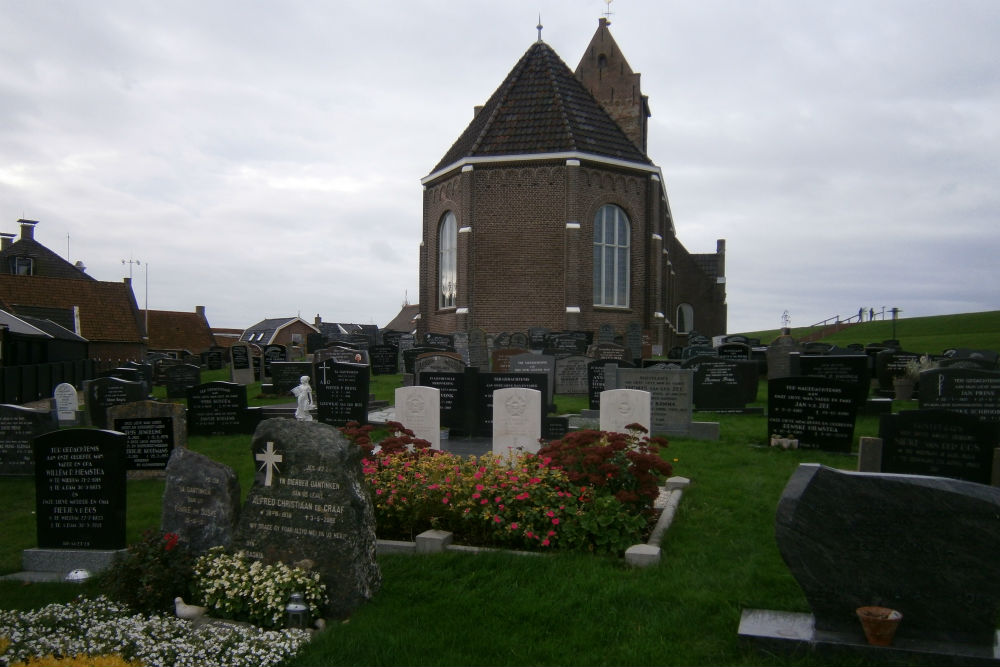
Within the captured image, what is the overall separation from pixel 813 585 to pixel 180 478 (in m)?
4.93

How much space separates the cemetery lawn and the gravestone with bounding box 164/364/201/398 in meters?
13.1

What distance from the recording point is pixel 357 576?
5695 mm

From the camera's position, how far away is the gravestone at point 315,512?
571cm

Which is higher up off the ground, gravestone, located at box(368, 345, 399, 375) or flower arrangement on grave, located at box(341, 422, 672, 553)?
gravestone, located at box(368, 345, 399, 375)

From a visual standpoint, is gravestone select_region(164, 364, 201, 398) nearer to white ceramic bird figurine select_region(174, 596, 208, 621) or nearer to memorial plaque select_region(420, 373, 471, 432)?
memorial plaque select_region(420, 373, 471, 432)

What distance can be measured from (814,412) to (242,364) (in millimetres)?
18560

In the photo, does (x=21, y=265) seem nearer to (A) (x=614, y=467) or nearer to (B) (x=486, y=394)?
(B) (x=486, y=394)

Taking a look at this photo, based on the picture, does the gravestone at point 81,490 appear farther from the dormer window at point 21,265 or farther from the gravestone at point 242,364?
the dormer window at point 21,265

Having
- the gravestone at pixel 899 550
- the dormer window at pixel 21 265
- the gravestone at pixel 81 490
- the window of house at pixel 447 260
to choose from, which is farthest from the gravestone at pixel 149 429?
the dormer window at pixel 21 265

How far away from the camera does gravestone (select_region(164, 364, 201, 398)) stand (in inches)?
818

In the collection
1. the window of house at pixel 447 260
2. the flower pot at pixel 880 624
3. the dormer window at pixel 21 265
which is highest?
the dormer window at pixel 21 265

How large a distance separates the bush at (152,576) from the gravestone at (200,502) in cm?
20

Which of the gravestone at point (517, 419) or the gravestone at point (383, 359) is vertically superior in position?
the gravestone at point (383, 359)

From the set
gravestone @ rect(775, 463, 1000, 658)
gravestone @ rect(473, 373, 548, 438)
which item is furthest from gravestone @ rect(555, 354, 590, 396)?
gravestone @ rect(775, 463, 1000, 658)
